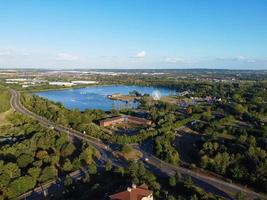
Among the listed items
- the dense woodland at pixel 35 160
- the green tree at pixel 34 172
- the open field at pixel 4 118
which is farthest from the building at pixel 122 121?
the green tree at pixel 34 172

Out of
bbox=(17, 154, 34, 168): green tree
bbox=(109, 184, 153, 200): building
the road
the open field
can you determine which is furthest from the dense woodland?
the open field

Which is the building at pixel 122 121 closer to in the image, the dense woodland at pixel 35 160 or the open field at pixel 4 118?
the dense woodland at pixel 35 160

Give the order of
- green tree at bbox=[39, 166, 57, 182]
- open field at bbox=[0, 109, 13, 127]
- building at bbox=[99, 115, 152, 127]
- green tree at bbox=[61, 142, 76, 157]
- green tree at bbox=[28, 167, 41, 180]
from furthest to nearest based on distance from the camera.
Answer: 1. building at bbox=[99, 115, 152, 127]
2. open field at bbox=[0, 109, 13, 127]
3. green tree at bbox=[61, 142, 76, 157]
4. green tree at bbox=[39, 166, 57, 182]
5. green tree at bbox=[28, 167, 41, 180]

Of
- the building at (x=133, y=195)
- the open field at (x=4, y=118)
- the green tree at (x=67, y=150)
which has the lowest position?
the open field at (x=4, y=118)

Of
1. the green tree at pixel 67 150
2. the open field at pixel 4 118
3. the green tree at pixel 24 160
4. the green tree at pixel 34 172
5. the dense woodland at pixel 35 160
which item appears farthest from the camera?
the open field at pixel 4 118

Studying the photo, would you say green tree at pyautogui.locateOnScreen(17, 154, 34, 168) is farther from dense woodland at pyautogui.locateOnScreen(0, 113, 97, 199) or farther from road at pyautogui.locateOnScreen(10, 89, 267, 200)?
road at pyautogui.locateOnScreen(10, 89, 267, 200)

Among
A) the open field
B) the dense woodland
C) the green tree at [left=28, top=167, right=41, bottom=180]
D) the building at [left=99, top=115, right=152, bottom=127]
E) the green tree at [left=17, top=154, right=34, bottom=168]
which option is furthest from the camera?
the building at [left=99, top=115, right=152, bottom=127]

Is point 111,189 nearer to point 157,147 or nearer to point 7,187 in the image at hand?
point 7,187

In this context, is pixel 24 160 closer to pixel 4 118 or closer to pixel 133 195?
pixel 133 195

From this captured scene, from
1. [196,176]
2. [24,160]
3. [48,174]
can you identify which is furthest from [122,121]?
[48,174]

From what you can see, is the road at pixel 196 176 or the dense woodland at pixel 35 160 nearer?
the dense woodland at pixel 35 160

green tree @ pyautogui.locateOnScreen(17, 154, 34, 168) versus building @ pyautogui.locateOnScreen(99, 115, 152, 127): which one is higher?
green tree @ pyautogui.locateOnScreen(17, 154, 34, 168)
